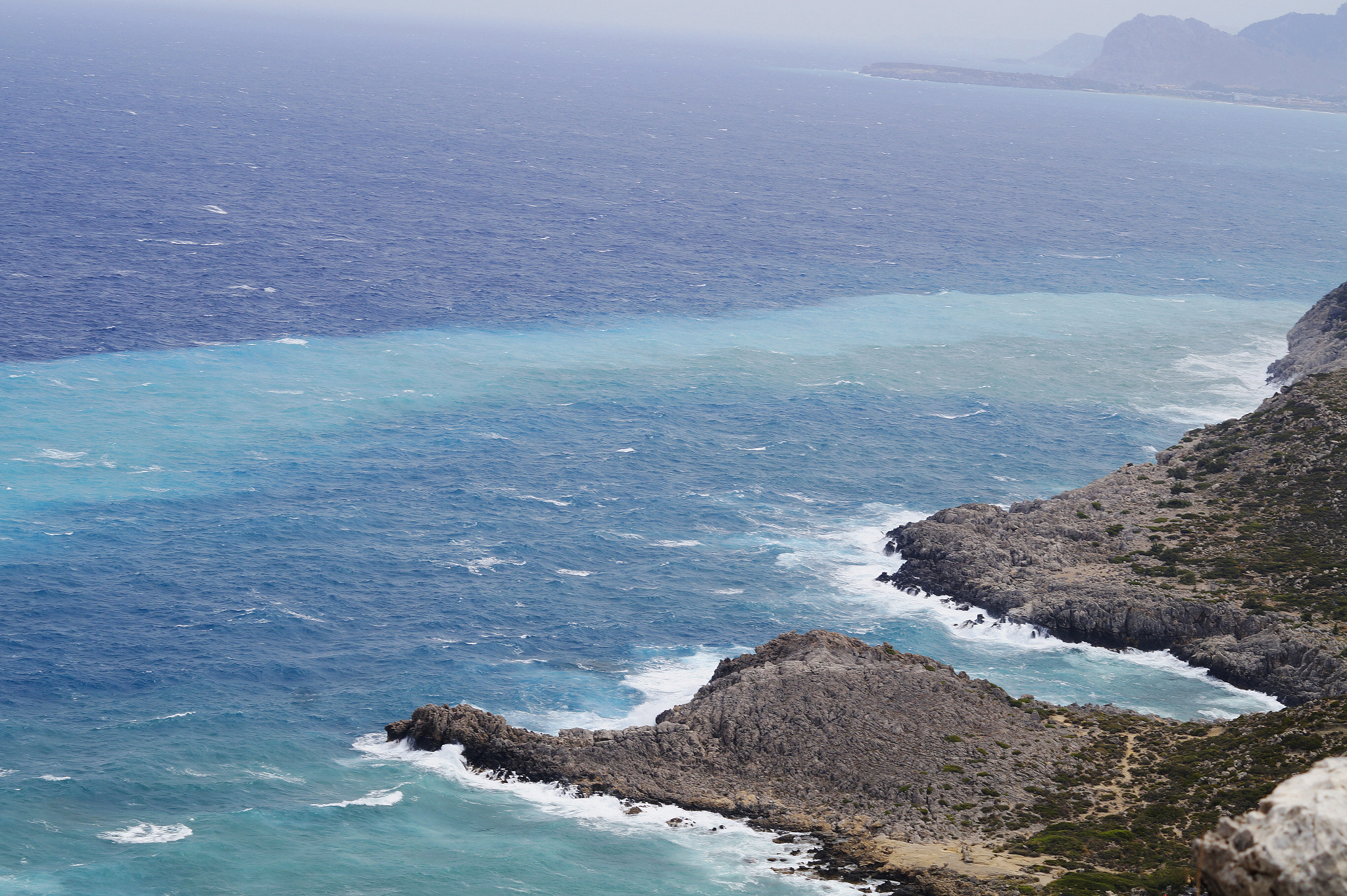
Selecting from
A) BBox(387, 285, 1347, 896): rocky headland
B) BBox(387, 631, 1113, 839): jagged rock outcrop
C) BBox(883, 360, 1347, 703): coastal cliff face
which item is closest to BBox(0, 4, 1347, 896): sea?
BBox(387, 631, 1113, 839): jagged rock outcrop

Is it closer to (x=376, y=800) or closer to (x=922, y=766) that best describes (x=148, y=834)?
(x=376, y=800)

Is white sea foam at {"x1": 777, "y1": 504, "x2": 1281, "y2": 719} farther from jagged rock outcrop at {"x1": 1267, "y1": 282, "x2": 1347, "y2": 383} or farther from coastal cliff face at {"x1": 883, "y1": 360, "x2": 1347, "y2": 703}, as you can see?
jagged rock outcrop at {"x1": 1267, "y1": 282, "x2": 1347, "y2": 383}

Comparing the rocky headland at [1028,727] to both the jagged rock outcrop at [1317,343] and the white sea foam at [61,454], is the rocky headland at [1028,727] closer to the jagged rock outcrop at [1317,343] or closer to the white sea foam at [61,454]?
the jagged rock outcrop at [1317,343]

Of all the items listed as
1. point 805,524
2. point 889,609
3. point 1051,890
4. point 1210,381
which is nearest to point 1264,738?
point 1051,890

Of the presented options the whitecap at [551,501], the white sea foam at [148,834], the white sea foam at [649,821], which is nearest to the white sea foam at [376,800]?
the white sea foam at [649,821]

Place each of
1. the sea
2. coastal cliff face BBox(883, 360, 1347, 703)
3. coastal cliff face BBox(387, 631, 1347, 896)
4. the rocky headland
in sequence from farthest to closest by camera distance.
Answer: coastal cliff face BBox(883, 360, 1347, 703), the sea, the rocky headland, coastal cliff face BBox(387, 631, 1347, 896)

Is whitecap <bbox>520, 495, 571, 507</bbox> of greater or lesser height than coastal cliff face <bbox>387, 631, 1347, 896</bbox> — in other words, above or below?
above
